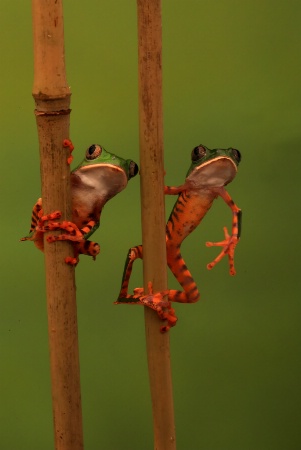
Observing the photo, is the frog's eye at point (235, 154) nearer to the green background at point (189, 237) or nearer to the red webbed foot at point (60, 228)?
the red webbed foot at point (60, 228)

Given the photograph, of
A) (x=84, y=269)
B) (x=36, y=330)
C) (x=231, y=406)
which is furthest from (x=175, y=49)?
(x=231, y=406)

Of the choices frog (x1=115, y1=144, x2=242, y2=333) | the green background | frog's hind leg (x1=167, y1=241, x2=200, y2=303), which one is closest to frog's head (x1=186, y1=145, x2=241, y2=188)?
frog (x1=115, y1=144, x2=242, y2=333)

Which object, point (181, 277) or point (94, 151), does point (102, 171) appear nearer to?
point (94, 151)

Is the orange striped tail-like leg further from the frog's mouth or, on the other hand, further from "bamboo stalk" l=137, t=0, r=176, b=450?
the frog's mouth

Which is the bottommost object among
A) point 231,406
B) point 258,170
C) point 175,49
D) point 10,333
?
point 231,406

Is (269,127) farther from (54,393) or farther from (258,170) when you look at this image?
(54,393)

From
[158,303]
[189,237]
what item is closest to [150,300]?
[158,303]
